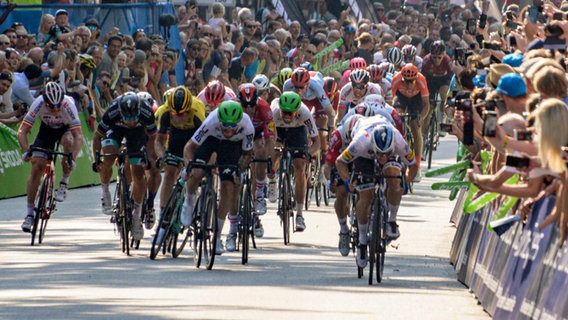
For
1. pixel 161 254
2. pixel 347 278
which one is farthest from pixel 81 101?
pixel 347 278

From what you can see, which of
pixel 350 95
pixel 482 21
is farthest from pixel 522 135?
pixel 350 95

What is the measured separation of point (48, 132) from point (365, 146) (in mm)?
4595

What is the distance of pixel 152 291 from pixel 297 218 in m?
5.98

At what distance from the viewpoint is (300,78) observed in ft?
75.0

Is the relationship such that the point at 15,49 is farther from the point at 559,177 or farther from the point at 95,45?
the point at 559,177

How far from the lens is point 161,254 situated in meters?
17.9

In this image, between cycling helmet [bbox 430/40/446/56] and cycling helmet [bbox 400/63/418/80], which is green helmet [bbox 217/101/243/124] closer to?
cycling helmet [bbox 400/63/418/80]

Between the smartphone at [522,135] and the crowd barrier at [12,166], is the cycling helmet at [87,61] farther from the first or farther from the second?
the smartphone at [522,135]

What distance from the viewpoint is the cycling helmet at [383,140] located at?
51.7 feet

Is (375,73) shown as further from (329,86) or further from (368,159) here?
(368,159)

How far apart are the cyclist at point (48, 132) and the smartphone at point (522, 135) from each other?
29.0 ft

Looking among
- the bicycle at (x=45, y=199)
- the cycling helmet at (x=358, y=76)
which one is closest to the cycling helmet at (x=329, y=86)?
the cycling helmet at (x=358, y=76)

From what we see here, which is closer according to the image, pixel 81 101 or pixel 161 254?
pixel 161 254

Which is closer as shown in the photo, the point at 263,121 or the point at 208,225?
the point at 208,225
